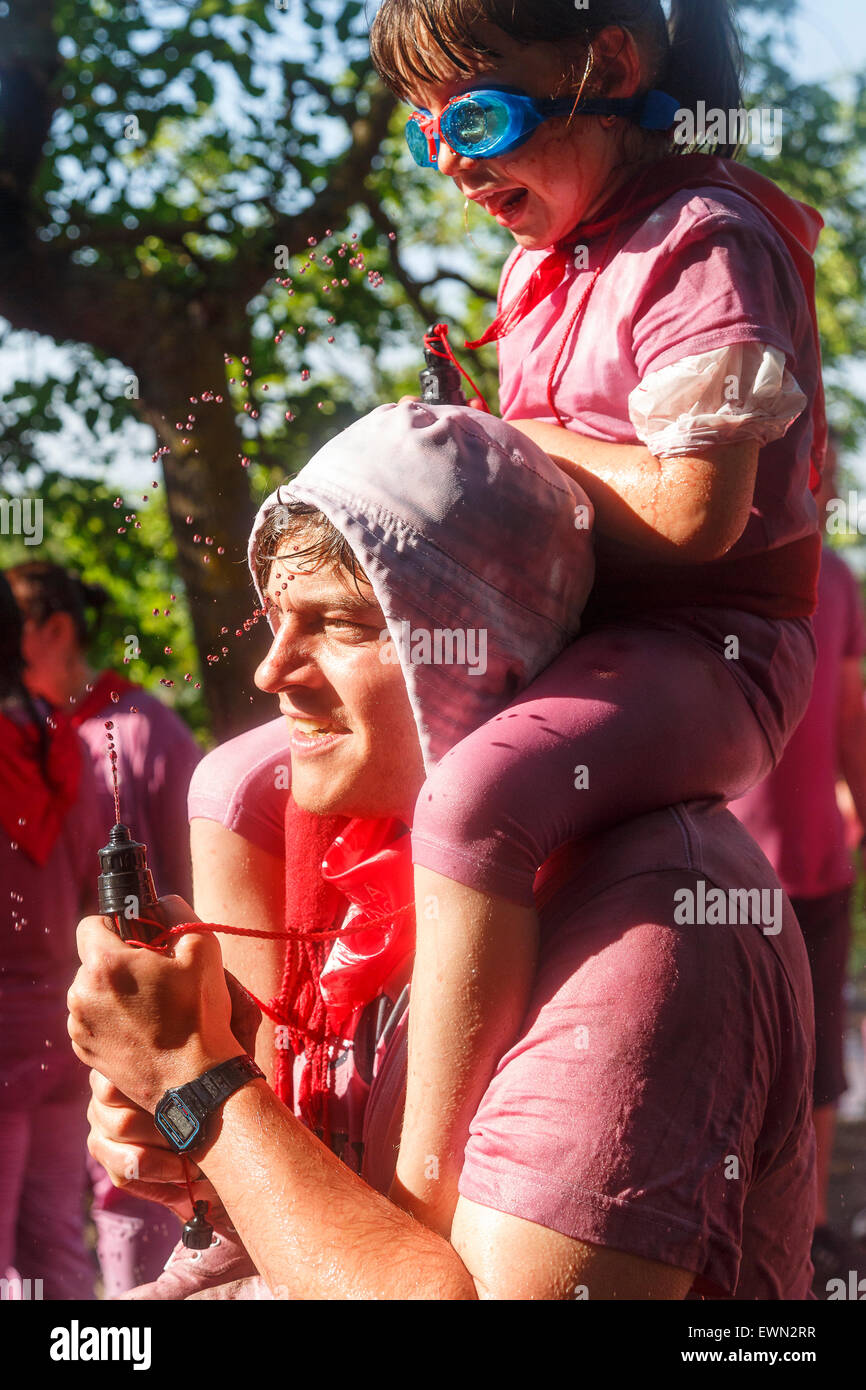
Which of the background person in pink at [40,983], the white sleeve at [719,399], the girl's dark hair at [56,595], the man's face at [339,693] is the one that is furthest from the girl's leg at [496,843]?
the girl's dark hair at [56,595]

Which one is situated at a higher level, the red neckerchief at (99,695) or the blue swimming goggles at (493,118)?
the blue swimming goggles at (493,118)

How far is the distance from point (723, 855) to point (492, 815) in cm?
23

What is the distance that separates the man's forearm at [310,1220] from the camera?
1.04 metres

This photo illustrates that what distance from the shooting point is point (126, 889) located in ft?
3.90

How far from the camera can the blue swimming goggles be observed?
1.26 m

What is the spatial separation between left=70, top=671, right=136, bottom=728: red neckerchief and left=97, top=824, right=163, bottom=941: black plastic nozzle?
53 centimetres

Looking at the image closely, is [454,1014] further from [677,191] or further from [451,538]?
[677,191]

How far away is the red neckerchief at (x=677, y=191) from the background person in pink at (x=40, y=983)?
0.82 m

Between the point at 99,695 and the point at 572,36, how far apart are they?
0.99 meters

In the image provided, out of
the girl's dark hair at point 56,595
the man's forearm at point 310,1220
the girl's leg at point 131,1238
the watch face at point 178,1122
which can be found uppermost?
the girl's dark hair at point 56,595

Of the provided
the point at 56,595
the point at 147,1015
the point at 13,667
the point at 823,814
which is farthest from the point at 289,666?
the point at 823,814

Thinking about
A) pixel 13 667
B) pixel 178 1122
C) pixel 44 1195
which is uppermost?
pixel 13 667

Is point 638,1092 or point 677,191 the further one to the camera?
point 677,191

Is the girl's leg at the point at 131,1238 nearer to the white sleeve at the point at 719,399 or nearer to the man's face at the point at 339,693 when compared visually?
the man's face at the point at 339,693
